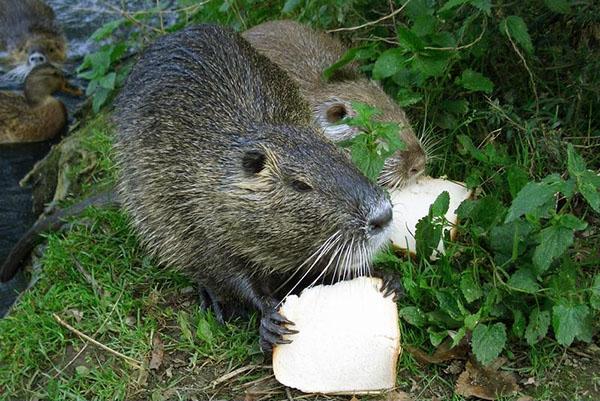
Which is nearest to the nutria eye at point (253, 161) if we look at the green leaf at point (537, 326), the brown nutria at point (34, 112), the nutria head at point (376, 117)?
the nutria head at point (376, 117)

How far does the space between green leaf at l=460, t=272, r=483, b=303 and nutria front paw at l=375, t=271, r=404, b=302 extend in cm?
23

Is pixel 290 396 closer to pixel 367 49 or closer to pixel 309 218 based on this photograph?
pixel 309 218

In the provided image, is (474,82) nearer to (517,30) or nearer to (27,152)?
(517,30)

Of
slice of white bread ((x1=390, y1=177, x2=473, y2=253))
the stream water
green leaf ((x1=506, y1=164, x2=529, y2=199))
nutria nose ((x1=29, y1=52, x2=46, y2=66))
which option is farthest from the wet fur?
nutria nose ((x1=29, y1=52, x2=46, y2=66))

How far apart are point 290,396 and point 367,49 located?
181cm

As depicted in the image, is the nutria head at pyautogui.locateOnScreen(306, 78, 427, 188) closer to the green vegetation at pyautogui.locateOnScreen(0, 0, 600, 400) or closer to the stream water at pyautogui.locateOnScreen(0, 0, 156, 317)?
the green vegetation at pyautogui.locateOnScreen(0, 0, 600, 400)

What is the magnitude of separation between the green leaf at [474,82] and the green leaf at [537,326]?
117 centimetres

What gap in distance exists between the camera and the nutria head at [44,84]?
6.57 m

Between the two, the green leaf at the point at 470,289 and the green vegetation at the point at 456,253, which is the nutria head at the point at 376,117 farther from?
the green leaf at the point at 470,289

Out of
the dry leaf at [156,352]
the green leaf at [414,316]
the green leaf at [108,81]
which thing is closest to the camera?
the green leaf at [414,316]

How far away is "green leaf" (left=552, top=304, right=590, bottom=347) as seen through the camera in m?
2.68

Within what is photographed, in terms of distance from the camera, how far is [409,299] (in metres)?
3.07

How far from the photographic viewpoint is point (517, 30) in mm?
3424

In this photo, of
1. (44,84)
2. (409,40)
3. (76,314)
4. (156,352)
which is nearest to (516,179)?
(409,40)
